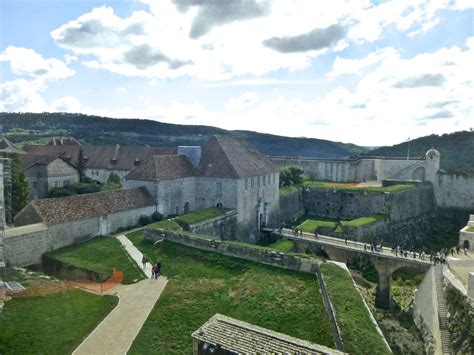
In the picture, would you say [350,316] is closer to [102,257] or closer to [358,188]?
[102,257]

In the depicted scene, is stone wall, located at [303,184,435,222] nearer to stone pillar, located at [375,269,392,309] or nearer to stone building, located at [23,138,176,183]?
stone pillar, located at [375,269,392,309]

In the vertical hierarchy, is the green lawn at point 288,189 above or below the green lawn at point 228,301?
above

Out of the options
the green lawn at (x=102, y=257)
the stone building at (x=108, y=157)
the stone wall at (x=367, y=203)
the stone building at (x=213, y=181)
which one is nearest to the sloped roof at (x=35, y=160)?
the stone building at (x=108, y=157)

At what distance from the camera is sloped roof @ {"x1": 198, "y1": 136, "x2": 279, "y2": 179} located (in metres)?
33.5

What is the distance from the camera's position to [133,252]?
22.6 metres

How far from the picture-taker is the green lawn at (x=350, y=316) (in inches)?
480

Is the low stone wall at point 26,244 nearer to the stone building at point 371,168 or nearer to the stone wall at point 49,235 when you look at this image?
the stone wall at point 49,235

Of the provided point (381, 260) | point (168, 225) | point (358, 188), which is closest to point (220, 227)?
point (168, 225)

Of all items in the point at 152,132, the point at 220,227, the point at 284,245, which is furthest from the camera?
the point at 152,132

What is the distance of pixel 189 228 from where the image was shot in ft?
89.6

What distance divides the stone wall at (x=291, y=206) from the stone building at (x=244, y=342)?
31.8 metres

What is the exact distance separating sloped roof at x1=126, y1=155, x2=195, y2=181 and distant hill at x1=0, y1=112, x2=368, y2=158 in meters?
75.2

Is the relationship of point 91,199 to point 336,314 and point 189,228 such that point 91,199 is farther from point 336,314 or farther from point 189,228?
point 336,314

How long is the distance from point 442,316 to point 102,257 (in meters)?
17.7
